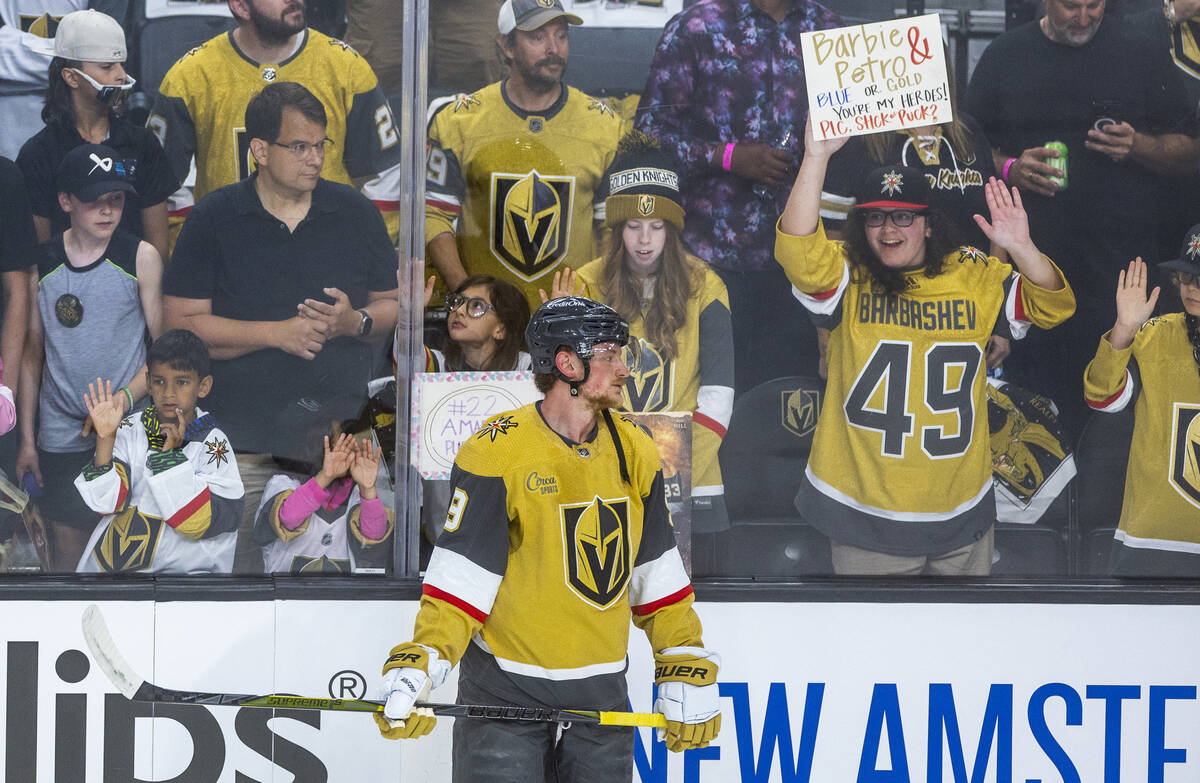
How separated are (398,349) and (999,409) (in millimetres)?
1975

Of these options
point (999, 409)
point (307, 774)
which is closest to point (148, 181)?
point (307, 774)

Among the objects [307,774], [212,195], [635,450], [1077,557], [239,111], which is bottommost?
[307,774]

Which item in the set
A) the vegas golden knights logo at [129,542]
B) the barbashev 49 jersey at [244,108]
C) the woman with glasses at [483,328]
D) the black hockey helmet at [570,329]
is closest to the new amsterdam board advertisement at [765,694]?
the vegas golden knights logo at [129,542]

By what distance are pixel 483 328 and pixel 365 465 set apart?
0.58 meters

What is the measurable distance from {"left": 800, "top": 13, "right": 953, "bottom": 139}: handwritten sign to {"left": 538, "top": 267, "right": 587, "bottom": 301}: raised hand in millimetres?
905

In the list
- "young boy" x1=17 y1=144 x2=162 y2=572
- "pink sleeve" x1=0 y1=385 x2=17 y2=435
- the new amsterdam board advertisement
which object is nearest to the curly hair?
the new amsterdam board advertisement

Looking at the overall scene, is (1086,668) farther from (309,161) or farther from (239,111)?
(239,111)

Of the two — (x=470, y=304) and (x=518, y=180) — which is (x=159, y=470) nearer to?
(x=470, y=304)

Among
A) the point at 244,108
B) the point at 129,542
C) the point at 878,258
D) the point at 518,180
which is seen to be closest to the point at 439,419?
the point at 518,180

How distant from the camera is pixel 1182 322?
4051mm

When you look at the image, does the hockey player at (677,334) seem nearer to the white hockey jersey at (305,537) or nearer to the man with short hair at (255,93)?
the man with short hair at (255,93)

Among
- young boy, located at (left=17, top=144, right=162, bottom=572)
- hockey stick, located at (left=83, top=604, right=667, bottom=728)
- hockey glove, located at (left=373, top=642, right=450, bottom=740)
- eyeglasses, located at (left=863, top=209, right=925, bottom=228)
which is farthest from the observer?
eyeglasses, located at (left=863, top=209, right=925, bottom=228)

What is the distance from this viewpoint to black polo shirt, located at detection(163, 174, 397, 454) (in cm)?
391

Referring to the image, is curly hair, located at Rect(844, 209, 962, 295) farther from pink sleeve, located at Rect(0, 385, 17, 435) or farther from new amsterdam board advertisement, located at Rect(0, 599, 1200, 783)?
pink sleeve, located at Rect(0, 385, 17, 435)
